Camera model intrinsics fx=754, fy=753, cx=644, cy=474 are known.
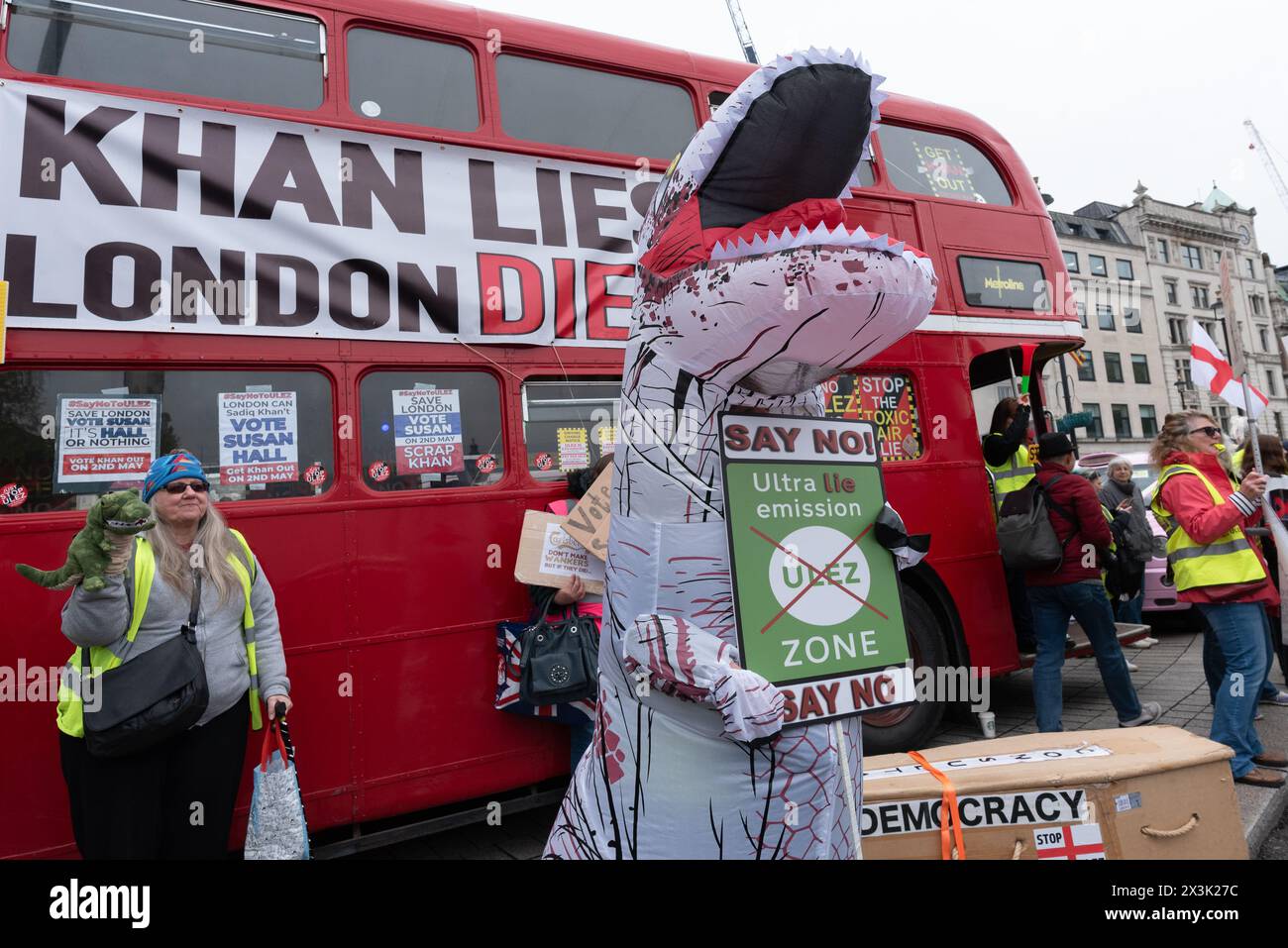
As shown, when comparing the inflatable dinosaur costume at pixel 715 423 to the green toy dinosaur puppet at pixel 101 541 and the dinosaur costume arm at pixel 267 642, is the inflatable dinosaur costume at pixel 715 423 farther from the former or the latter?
the dinosaur costume arm at pixel 267 642

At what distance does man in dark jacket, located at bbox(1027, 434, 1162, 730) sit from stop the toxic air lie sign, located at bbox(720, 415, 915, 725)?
304cm

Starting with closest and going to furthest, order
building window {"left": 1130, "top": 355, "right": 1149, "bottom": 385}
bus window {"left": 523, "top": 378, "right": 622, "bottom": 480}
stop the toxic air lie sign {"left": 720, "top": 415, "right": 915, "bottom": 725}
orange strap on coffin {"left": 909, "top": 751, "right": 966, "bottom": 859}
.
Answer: stop the toxic air lie sign {"left": 720, "top": 415, "right": 915, "bottom": 725} → orange strap on coffin {"left": 909, "top": 751, "right": 966, "bottom": 859} → bus window {"left": 523, "top": 378, "right": 622, "bottom": 480} → building window {"left": 1130, "top": 355, "right": 1149, "bottom": 385}

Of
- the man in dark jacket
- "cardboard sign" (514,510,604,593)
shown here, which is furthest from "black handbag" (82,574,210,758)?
the man in dark jacket

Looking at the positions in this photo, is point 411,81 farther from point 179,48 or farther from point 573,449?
point 573,449

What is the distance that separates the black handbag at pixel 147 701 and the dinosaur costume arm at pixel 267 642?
25 cm

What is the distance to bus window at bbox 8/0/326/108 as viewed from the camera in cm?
293

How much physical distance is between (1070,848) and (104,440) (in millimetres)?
3584

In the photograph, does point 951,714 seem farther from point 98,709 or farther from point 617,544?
point 98,709

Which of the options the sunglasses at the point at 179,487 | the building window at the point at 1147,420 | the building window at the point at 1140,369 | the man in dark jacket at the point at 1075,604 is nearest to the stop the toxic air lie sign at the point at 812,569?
the sunglasses at the point at 179,487

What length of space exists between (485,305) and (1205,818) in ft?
10.9

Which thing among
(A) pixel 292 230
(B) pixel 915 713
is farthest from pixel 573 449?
(B) pixel 915 713

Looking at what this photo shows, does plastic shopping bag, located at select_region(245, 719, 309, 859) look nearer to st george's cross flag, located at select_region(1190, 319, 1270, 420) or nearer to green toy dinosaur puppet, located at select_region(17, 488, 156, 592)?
green toy dinosaur puppet, located at select_region(17, 488, 156, 592)

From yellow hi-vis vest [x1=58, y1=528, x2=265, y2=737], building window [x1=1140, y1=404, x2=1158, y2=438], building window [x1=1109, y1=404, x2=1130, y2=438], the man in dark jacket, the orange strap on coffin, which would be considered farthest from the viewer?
building window [x1=1140, y1=404, x2=1158, y2=438]
